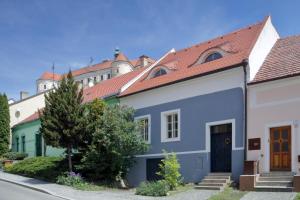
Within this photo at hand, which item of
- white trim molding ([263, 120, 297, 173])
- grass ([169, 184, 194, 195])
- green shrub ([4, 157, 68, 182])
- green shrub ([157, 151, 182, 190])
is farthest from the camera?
green shrub ([4, 157, 68, 182])

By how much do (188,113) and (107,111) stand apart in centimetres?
437

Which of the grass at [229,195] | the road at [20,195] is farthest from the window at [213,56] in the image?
the road at [20,195]

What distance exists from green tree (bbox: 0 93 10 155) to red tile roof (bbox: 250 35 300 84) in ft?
92.4

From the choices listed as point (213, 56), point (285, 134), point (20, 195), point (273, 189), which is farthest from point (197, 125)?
point (20, 195)

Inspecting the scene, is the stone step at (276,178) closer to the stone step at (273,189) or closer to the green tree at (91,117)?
the stone step at (273,189)

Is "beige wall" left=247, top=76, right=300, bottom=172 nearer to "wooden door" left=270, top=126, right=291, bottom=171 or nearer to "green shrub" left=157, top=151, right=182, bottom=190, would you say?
"wooden door" left=270, top=126, right=291, bottom=171

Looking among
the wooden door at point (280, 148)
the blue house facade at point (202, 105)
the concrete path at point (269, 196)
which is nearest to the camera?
the concrete path at point (269, 196)

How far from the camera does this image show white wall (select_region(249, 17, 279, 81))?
19.7m

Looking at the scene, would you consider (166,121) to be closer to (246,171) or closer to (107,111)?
(107,111)

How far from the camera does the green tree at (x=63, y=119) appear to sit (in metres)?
23.0

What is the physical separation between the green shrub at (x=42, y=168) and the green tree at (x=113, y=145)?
2.10 metres

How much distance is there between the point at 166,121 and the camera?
23.1 meters

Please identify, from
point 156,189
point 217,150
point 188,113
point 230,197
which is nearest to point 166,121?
point 188,113

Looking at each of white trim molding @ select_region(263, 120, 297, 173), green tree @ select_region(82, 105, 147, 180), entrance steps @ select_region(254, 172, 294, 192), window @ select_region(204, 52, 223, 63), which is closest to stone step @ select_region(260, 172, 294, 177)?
entrance steps @ select_region(254, 172, 294, 192)
